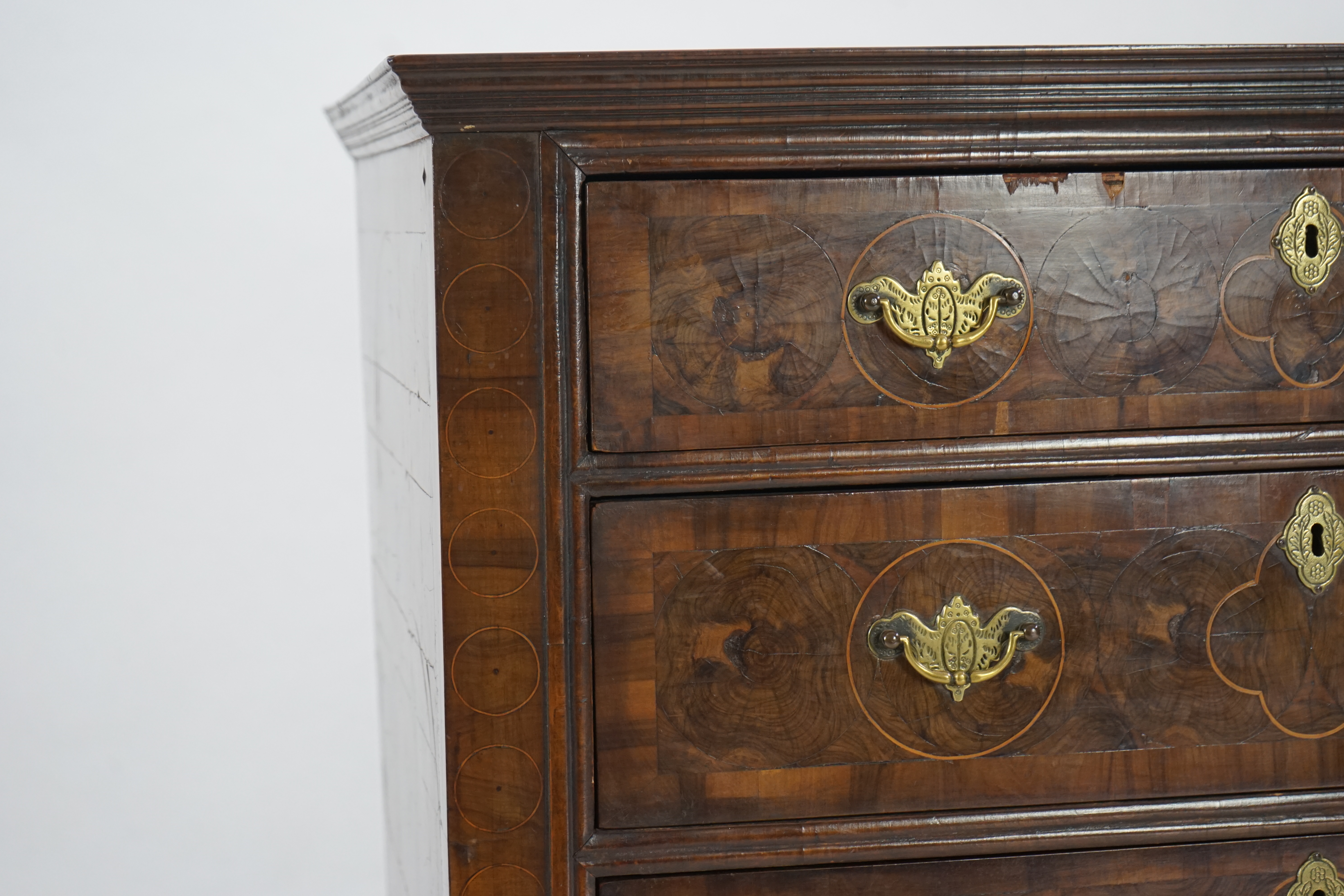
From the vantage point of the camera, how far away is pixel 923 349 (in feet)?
3.33

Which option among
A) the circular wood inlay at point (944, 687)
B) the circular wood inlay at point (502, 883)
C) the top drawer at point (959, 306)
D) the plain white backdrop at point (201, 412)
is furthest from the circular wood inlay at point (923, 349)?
the plain white backdrop at point (201, 412)

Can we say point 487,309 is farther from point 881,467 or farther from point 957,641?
point 957,641

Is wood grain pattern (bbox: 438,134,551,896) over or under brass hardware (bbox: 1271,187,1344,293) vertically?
under

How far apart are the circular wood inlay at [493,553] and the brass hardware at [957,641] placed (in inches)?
11.4

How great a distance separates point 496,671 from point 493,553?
9 centimetres

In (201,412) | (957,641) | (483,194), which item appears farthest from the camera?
(201,412)

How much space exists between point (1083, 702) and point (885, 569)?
211mm

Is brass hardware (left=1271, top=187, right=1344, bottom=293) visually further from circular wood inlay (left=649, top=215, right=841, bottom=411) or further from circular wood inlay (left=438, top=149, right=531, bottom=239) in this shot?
circular wood inlay (left=438, top=149, right=531, bottom=239)

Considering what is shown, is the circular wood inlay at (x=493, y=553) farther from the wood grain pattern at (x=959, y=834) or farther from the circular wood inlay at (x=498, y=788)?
the wood grain pattern at (x=959, y=834)

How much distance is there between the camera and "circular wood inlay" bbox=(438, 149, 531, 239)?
0.94 metres

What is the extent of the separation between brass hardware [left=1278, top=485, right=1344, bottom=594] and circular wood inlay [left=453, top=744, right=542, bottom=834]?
65 cm

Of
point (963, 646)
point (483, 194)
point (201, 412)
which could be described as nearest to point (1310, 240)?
point (963, 646)

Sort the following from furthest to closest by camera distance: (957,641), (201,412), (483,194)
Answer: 1. (201,412)
2. (957,641)
3. (483,194)

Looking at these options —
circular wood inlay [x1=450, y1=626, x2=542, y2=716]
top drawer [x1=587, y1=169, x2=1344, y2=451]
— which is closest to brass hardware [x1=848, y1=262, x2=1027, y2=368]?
top drawer [x1=587, y1=169, x2=1344, y2=451]
